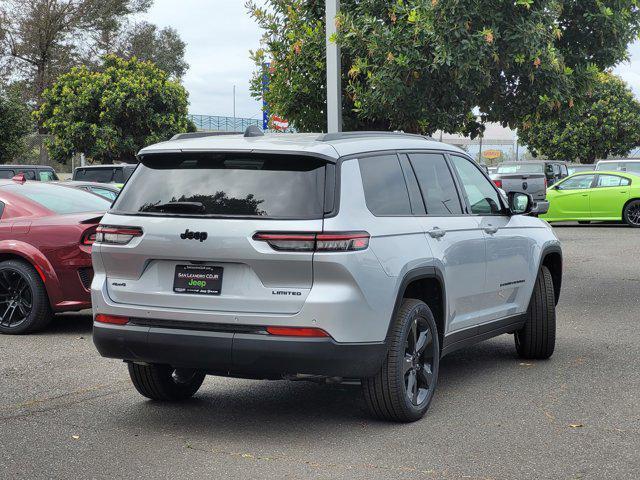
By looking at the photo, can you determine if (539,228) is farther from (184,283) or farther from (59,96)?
(59,96)

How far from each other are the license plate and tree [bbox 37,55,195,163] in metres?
36.8

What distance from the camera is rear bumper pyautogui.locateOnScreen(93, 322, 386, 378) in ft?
18.3

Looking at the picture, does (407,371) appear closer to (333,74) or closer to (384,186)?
(384,186)

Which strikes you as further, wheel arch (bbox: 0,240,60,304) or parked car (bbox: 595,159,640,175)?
parked car (bbox: 595,159,640,175)

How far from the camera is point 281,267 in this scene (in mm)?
5586

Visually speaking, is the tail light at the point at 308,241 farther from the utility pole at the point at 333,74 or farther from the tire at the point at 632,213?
the tire at the point at 632,213

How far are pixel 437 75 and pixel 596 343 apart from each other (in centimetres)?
547

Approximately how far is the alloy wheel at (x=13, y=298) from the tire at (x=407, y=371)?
4934mm

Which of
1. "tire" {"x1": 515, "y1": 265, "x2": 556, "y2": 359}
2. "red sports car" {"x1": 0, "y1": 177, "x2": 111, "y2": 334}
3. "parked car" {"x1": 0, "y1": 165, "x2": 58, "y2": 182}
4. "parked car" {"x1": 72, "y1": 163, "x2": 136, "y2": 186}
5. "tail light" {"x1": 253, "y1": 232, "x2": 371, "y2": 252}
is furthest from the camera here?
"parked car" {"x1": 72, "y1": 163, "x2": 136, "y2": 186}

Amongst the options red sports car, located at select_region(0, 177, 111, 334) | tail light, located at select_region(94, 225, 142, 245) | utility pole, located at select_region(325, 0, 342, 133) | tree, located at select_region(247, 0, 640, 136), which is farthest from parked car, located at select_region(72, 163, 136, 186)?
tail light, located at select_region(94, 225, 142, 245)

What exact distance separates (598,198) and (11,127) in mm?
23030

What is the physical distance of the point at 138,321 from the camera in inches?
235

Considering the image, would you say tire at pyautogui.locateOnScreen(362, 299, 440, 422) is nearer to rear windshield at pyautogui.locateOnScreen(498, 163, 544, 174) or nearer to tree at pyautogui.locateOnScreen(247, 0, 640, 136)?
tree at pyautogui.locateOnScreen(247, 0, 640, 136)

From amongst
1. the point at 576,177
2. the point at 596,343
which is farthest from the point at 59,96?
the point at 596,343
